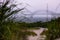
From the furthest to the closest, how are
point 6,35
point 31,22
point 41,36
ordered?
1. point 31,22
2. point 41,36
3. point 6,35

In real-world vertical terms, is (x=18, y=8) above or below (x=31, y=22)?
above

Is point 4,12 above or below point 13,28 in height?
above

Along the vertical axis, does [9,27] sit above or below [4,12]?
below

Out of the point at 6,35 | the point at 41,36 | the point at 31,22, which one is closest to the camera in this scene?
the point at 6,35

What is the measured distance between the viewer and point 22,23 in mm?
1475

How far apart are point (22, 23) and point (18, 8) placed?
0.40 feet

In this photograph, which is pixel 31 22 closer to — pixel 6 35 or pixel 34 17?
pixel 34 17

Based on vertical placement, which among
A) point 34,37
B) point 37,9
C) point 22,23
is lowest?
point 34,37

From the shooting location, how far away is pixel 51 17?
155 cm

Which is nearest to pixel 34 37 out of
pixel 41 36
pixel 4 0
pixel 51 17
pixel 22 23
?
pixel 41 36

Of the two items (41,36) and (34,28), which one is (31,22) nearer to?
(34,28)

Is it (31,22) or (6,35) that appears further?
(31,22)

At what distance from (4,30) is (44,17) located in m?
0.42

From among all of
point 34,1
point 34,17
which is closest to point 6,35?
point 34,17
